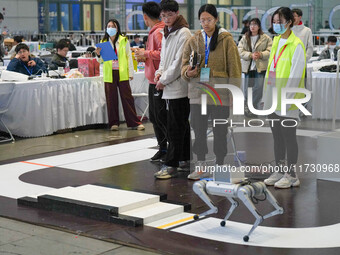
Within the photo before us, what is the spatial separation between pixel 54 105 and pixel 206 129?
3.69 m

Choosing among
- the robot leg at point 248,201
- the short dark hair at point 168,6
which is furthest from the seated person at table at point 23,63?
the robot leg at point 248,201

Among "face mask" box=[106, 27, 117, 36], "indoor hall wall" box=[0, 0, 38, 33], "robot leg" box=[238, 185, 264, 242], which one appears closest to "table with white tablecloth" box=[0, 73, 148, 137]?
"face mask" box=[106, 27, 117, 36]

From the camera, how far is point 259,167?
6129mm

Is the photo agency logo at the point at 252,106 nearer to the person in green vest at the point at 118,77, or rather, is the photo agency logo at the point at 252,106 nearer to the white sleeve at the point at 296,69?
the white sleeve at the point at 296,69

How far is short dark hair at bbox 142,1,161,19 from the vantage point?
7.15 meters

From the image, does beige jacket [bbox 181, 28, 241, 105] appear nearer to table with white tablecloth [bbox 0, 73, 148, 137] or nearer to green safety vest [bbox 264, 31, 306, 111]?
green safety vest [bbox 264, 31, 306, 111]

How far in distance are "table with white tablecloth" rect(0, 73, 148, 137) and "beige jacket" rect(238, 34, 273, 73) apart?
2190 millimetres

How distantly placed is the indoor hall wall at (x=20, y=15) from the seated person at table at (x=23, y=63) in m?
19.0

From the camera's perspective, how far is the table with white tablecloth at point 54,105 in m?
9.13

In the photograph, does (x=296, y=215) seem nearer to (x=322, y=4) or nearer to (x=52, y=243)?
(x=52, y=243)

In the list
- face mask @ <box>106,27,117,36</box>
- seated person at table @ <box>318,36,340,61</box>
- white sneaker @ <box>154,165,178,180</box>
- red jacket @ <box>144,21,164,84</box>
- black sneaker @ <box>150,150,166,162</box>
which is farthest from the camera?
seated person at table @ <box>318,36,340,61</box>

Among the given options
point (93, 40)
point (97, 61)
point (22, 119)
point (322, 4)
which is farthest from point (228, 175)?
point (93, 40)

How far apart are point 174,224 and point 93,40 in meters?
16.6

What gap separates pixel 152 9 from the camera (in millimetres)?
7180
